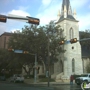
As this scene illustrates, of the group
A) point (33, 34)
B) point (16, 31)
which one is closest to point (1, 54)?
point (16, 31)

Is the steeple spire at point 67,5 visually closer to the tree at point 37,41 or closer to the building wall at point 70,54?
the building wall at point 70,54

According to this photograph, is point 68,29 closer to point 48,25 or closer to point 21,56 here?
point 48,25

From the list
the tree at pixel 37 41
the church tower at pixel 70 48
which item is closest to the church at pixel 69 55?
the church tower at pixel 70 48

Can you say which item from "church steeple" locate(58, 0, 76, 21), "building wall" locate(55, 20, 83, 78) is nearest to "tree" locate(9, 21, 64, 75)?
"building wall" locate(55, 20, 83, 78)

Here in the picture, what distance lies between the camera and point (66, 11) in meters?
56.6

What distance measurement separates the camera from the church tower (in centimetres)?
5119

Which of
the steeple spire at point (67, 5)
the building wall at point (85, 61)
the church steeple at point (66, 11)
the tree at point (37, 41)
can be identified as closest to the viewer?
the tree at point (37, 41)

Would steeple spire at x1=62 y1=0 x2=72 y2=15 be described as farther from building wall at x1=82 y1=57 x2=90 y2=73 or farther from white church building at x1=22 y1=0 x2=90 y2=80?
building wall at x1=82 y1=57 x2=90 y2=73

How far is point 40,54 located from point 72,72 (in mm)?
11796

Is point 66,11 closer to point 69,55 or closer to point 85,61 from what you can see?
point 69,55

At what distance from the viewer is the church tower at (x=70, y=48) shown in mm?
51188

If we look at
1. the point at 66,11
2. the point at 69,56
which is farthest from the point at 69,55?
the point at 66,11

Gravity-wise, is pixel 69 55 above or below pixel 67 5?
below

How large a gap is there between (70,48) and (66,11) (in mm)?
11273
